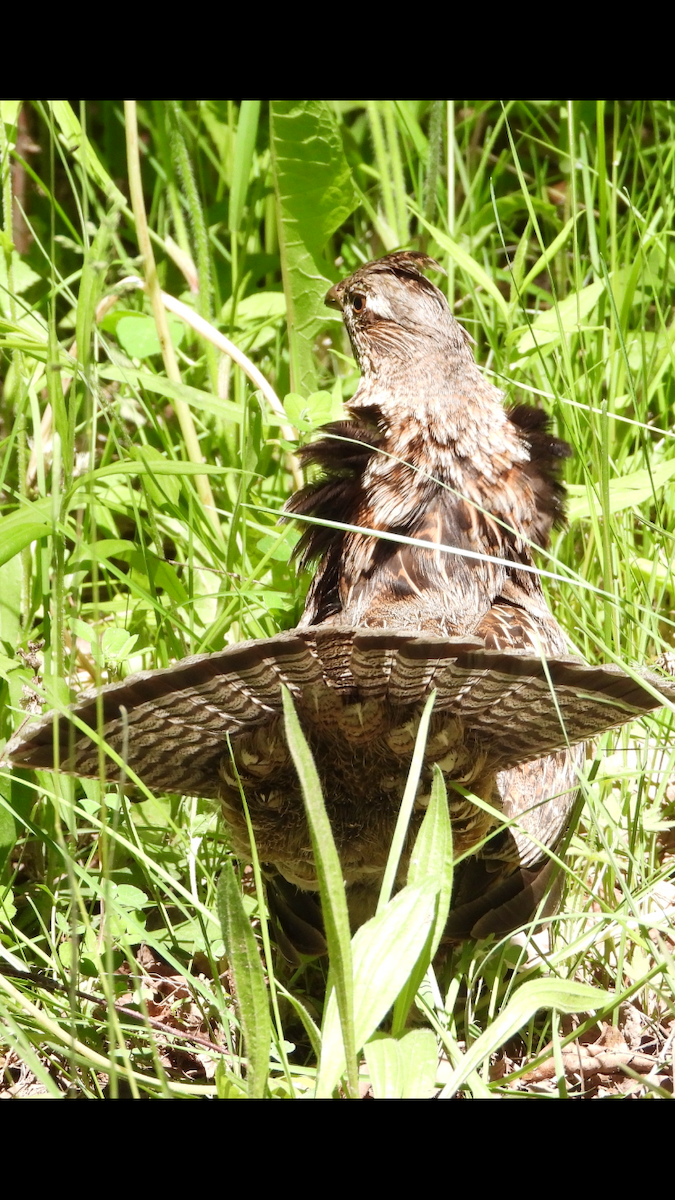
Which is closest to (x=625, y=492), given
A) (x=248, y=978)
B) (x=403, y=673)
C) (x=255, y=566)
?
(x=255, y=566)

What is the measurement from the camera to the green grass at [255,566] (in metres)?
2.46

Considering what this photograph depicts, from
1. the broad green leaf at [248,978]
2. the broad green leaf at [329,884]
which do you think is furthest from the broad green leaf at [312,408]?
the broad green leaf at [248,978]

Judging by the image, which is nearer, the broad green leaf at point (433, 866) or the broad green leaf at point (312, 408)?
the broad green leaf at point (433, 866)

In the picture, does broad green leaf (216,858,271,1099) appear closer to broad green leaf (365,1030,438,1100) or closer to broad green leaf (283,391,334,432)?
broad green leaf (365,1030,438,1100)

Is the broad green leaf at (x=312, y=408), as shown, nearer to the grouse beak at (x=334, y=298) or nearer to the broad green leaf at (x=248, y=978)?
the grouse beak at (x=334, y=298)

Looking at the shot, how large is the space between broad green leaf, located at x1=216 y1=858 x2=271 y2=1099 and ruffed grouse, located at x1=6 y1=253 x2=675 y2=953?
1.46ft

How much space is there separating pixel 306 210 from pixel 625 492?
1.71 metres

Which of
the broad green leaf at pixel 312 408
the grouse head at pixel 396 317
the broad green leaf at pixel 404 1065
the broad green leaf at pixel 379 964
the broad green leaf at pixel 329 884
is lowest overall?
Answer: the broad green leaf at pixel 404 1065

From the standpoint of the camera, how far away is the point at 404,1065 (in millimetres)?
2277

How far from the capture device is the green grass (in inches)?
97.0

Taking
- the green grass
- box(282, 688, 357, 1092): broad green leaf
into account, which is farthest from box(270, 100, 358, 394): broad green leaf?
box(282, 688, 357, 1092): broad green leaf

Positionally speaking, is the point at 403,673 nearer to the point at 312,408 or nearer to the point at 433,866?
the point at 433,866

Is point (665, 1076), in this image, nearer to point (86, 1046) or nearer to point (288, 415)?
point (86, 1046)
